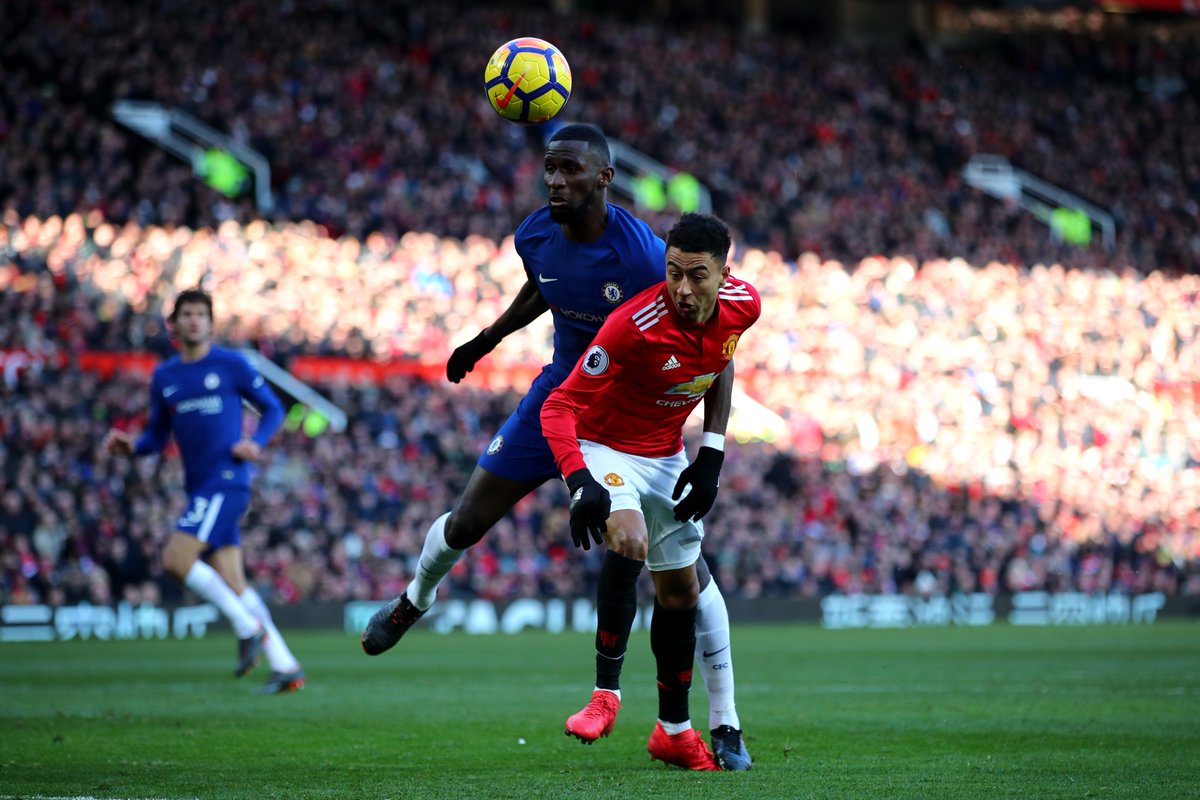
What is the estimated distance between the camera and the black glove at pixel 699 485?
6.36 m

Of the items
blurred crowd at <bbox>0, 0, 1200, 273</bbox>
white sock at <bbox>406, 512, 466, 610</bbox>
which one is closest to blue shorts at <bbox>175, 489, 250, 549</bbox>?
white sock at <bbox>406, 512, 466, 610</bbox>

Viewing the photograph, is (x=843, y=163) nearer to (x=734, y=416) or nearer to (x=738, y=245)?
(x=738, y=245)

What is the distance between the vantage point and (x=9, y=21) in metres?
28.2

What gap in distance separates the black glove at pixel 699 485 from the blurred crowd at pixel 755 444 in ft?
49.6

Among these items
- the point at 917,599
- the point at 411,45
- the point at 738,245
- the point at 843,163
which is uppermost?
the point at 411,45

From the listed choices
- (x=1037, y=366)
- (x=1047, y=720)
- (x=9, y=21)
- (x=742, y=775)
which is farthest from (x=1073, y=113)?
(x=742, y=775)

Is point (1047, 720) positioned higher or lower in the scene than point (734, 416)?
lower

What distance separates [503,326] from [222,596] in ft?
12.3

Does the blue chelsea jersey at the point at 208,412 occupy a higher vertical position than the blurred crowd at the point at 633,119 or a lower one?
lower

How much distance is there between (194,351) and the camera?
10383 millimetres

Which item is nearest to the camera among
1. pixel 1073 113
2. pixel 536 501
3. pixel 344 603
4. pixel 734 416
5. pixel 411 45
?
pixel 344 603

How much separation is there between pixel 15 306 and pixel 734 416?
1217cm

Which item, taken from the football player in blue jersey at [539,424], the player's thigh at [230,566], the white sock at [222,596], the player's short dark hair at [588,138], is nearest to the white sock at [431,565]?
the football player in blue jersey at [539,424]

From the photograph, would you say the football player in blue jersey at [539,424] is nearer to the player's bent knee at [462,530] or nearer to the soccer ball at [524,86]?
the player's bent knee at [462,530]
